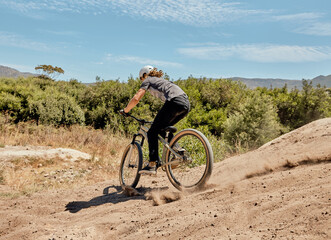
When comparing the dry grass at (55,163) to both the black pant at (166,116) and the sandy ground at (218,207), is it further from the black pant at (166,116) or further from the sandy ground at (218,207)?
the black pant at (166,116)

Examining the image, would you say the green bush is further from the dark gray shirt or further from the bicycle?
the dark gray shirt

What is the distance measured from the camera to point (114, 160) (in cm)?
1052

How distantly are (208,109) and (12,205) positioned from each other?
13338 millimetres

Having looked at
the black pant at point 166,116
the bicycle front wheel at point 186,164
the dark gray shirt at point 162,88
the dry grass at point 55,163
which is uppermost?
the dark gray shirt at point 162,88

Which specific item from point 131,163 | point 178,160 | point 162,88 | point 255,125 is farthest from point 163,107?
point 255,125

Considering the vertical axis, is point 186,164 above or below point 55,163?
above

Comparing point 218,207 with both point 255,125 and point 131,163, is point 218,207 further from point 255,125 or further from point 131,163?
point 255,125

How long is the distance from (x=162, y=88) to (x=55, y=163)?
229 inches

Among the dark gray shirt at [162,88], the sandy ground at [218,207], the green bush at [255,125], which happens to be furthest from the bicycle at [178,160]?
the green bush at [255,125]

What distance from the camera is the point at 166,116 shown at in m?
5.23

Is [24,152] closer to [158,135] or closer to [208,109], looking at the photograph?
[158,135]

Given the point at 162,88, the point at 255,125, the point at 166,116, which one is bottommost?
the point at 255,125

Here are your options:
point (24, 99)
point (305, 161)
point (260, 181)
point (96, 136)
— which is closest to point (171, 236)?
point (260, 181)

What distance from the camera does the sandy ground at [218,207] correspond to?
3041 mm
